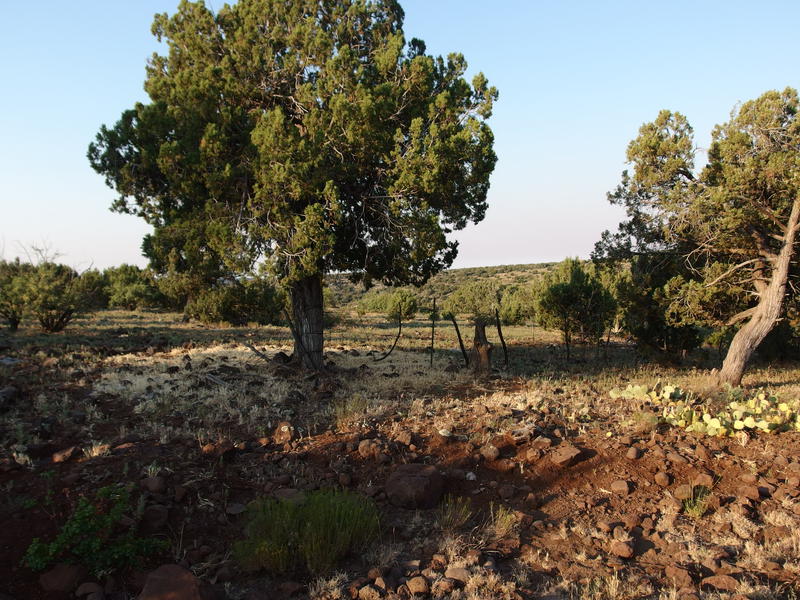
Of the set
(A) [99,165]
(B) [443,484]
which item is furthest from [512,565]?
(A) [99,165]

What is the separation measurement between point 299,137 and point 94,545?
7.40 meters

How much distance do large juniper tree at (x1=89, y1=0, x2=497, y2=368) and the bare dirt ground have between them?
3.04 metres

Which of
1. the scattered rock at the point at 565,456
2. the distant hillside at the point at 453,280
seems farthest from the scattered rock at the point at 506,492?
the distant hillside at the point at 453,280

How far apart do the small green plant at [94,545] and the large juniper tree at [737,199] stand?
10.5 metres

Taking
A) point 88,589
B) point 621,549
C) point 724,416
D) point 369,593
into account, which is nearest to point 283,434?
point 88,589

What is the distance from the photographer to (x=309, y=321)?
11602 mm

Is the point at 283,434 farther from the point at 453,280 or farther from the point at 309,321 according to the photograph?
the point at 453,280

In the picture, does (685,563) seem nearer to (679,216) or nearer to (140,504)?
(140,504)

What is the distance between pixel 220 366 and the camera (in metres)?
11.3

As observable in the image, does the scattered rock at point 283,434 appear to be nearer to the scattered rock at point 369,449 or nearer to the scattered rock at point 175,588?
the scattered rock at point 369,449

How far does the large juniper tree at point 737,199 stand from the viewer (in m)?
10.1

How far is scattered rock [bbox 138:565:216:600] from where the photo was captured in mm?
3373

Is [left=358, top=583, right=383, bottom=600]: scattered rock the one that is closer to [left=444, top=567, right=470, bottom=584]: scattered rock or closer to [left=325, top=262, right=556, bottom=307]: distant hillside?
[left=444, top=567, right=470, bottom=584]: scattered rock

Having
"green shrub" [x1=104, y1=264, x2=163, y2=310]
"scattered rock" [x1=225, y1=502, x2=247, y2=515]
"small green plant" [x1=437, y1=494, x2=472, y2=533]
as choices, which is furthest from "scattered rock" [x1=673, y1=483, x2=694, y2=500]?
"green shrub" [x1=104, y1=264, x2=163, y2=310]
